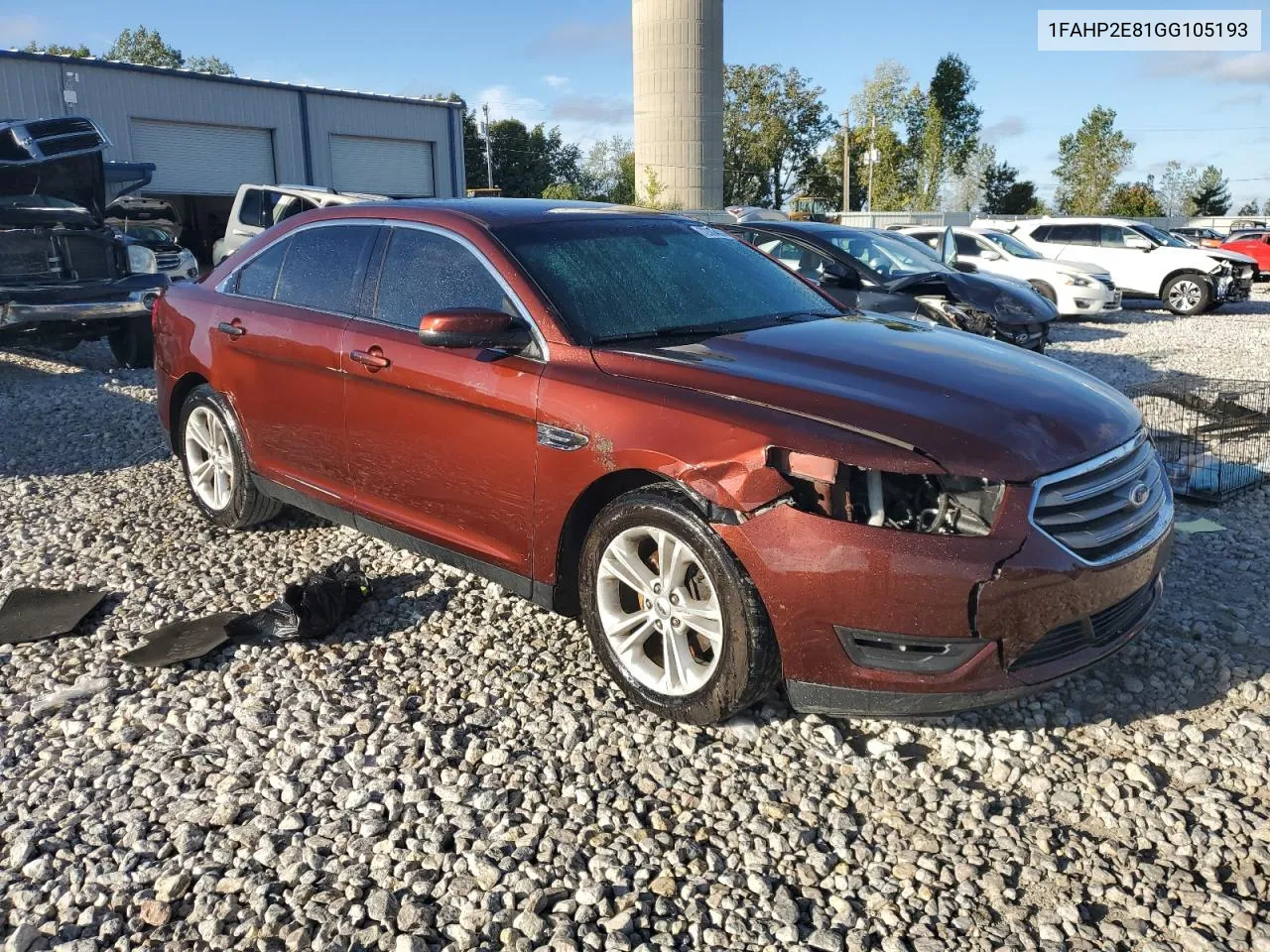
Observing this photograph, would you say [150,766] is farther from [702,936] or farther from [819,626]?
[819,626]

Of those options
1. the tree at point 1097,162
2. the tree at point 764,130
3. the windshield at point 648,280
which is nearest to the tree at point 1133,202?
the tree at point 1097,162

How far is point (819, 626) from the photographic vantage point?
3.10m

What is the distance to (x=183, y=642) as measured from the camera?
13.8ft

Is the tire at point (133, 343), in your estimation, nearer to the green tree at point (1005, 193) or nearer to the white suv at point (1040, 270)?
the white suv at point (1040, 270)

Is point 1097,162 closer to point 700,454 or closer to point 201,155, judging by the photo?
point 201,155

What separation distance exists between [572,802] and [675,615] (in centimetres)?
71

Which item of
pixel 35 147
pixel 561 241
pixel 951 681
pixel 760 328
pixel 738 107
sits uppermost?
pixel 738 107

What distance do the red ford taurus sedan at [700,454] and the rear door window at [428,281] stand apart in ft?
0.05

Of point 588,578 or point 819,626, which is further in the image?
point 588,578

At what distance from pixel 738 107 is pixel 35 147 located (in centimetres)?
7090

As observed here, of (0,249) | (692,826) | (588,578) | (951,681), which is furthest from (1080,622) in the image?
(0,249)

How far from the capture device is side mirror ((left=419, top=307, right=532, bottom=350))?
373cm

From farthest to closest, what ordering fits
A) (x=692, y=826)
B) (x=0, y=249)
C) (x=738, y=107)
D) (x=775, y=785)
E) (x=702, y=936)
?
(x=738, y=107) → (x=0, y=249) → (x=775, y=785) → (x=692, y=826) → (x=702, y=936)

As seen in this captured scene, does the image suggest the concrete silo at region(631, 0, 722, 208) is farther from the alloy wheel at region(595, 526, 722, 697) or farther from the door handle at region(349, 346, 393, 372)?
the alloy wheel at region(595, 526, 722, 697)
